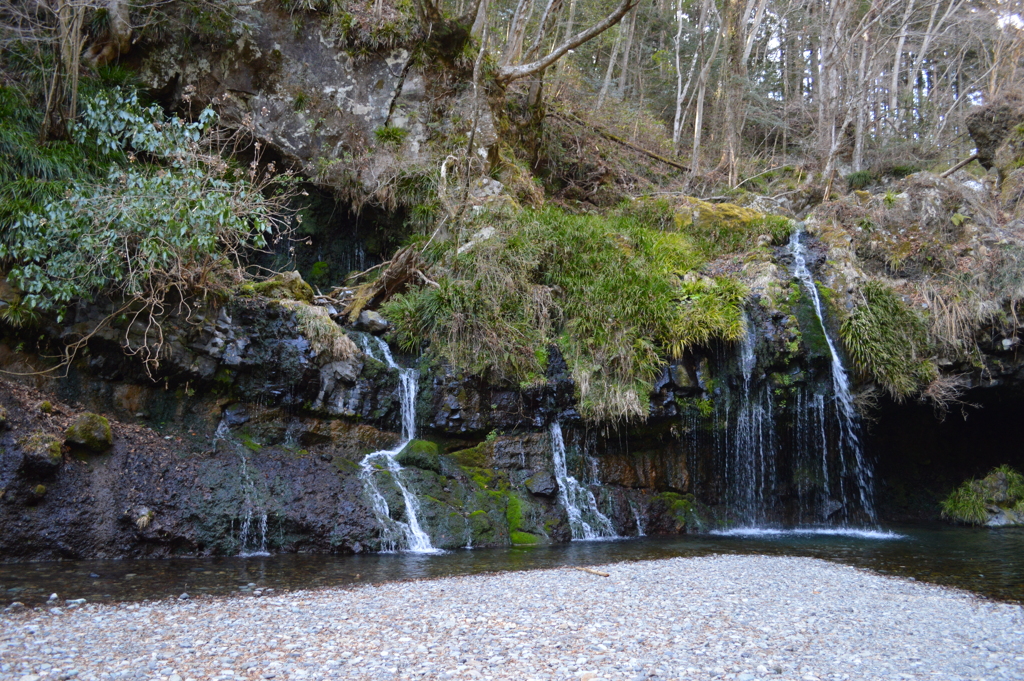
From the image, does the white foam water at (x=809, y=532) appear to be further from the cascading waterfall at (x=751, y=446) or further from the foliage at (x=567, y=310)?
the foliage at (x=567, y=310)

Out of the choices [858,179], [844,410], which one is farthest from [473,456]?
[858,179]

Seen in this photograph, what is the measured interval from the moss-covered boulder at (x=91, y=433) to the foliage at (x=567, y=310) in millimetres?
3974

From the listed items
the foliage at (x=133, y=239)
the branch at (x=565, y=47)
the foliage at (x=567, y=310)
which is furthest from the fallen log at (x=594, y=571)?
the branch at (x=565, y=47)

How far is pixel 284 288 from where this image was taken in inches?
355

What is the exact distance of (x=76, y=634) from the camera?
3.78 m

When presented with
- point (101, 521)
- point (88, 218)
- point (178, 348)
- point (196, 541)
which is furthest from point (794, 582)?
point (88, 218)

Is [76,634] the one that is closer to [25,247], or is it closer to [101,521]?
[101,521]

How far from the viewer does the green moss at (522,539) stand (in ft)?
26.6

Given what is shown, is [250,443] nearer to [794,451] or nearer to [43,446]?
[43,446]

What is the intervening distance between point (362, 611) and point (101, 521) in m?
3.66

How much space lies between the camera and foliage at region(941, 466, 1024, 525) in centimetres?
1116

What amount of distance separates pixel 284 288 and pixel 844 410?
9.00m

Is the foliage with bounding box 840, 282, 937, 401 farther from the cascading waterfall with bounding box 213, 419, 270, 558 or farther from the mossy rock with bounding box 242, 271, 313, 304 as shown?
the cascading waterfall with bounding box 213, 419, 270, 558

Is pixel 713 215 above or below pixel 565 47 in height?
below
